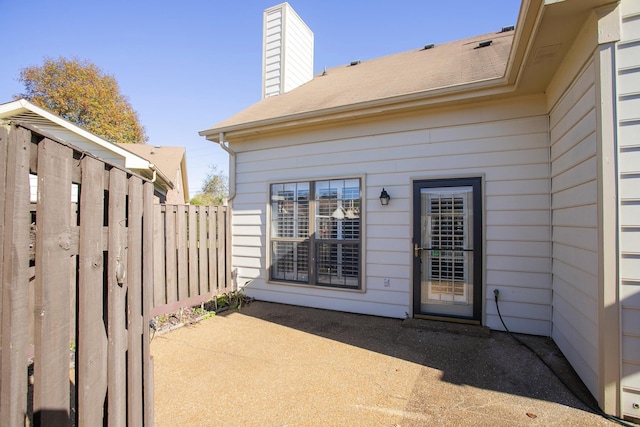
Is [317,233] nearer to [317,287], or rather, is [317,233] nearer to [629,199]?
[317,287]

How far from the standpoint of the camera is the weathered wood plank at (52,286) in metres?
0.95

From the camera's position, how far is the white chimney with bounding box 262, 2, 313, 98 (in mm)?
7082

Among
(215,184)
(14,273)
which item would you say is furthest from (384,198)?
(215,184)

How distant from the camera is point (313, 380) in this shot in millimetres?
2738

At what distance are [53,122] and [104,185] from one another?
280 inches

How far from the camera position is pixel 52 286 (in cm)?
100

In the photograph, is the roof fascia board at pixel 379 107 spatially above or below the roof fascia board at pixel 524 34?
below

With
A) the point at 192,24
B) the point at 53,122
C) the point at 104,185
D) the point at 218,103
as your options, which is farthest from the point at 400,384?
the point at 218,103

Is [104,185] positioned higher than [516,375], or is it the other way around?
[104,185]

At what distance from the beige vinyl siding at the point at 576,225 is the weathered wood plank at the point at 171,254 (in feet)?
14.6

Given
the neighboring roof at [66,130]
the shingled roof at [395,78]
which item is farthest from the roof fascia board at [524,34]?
the neighboring roof at [66,130]

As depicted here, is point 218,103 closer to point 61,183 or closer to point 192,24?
point 192,24

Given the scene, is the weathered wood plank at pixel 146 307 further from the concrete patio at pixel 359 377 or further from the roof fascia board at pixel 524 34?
the roof fascia board at pixel 524 34

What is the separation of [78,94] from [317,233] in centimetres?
1996
